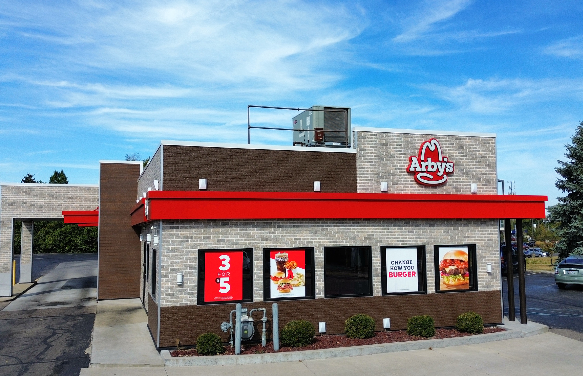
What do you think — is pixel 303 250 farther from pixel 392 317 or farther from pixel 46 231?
pixel 46 231

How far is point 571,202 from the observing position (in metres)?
36.8

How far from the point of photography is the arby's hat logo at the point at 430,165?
17078 millimetres

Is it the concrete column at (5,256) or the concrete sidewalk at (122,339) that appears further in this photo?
the concrete column at (5,256)

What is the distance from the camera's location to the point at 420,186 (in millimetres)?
17172

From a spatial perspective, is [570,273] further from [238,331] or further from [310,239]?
[238,331]

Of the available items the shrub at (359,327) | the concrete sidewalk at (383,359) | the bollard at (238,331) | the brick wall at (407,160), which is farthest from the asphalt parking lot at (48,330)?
the brick wall at (407,160)

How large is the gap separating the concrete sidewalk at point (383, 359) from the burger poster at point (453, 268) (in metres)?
1.92

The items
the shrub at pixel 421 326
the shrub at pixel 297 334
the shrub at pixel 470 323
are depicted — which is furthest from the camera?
the shrub at pixel 470 323

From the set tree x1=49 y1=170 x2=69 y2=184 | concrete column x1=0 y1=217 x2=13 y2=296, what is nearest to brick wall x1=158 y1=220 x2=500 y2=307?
concrete column x1=0 y1=217 x2=13 y2=296

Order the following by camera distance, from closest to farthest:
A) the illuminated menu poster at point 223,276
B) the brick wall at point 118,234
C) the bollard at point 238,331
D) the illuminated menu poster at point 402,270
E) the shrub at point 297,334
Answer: the bollard at point 238,331
the shrub at point 297,334
the illuminated menu poster at point 223,276
the illuminated menu poster at point 402,270
the brick wall at point 118,234

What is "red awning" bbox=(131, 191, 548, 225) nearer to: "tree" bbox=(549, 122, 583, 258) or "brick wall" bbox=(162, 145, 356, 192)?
"brick wall" bbox=(162, 145, 356, 192)

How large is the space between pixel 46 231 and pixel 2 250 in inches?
1570

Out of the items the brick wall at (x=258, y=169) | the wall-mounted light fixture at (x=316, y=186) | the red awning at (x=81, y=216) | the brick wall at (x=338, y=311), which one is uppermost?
the brick wall at (x=258, y=169)

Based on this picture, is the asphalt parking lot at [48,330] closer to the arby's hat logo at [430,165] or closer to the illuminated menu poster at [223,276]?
the illuminated menu poster at [223,276]
